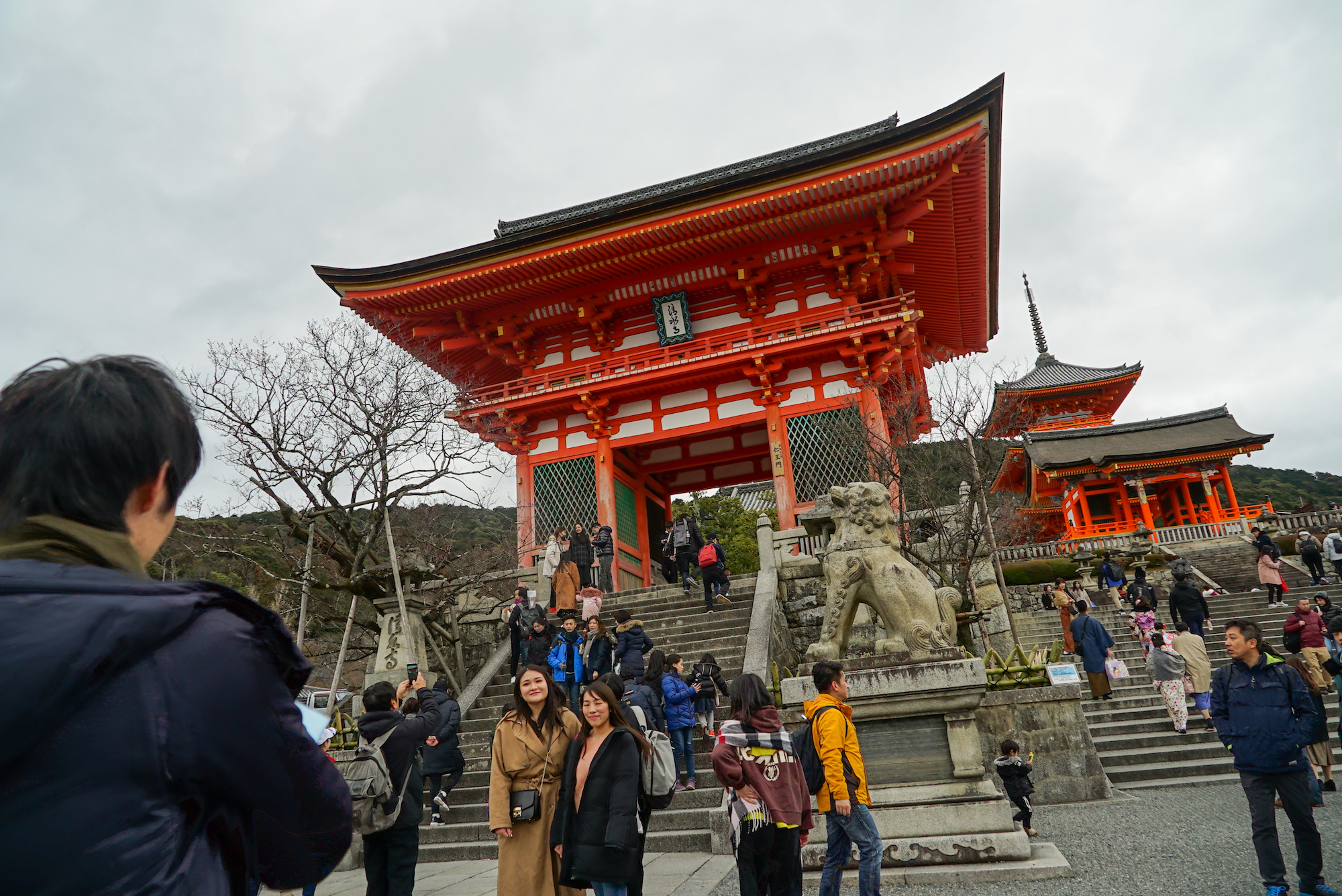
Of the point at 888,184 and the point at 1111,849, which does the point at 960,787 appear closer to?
the point at 1111,849

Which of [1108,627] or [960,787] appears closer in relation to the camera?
[960,787]

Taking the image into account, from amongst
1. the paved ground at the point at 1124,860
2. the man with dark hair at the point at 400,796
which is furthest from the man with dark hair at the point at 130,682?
the paved ground at the point at 1124,860

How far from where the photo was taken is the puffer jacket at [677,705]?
23.9 ft

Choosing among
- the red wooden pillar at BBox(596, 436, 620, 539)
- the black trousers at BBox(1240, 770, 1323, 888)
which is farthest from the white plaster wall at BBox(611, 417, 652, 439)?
the black trousers at BBox(1240, 770, 1323, 888)

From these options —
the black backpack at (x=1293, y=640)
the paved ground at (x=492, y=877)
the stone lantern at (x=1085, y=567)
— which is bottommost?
the paved ground at (x=492, y=877)

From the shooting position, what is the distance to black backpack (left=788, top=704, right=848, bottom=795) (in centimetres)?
418

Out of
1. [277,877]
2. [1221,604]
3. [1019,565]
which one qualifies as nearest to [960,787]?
[277,877]

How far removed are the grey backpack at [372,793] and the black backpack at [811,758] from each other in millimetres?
2068

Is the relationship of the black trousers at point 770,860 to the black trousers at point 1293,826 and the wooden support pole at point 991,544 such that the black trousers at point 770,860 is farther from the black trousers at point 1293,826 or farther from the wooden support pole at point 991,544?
the wooden support pole at point 991,544

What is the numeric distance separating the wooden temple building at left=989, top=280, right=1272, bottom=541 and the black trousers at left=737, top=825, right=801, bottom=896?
23.0 metres

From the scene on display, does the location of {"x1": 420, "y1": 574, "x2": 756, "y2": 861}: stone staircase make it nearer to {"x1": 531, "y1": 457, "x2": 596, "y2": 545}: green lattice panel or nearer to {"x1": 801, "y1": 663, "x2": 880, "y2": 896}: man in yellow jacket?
{"x1": 801, "y1": 663, "x2": 880, "y2": 896}: man in yellow jacket

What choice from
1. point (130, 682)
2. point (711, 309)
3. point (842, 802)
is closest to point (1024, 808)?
point (842, 802)

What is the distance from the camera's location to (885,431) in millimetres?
14188

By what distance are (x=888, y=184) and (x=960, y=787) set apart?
37.8 feet
